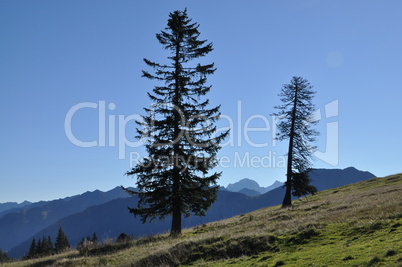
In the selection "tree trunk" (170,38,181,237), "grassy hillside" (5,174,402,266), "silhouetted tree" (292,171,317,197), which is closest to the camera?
"grassy hillside" (5,174,402,266)

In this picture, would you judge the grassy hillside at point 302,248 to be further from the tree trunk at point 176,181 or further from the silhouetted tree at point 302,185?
the silhouetted tree at point 302,185

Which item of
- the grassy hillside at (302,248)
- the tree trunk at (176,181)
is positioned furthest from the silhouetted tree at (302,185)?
the grassy hillside at (302,248)

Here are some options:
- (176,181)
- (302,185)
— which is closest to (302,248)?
(176,181)

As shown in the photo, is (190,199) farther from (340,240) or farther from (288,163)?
(288,163)

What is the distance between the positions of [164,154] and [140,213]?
4.20m

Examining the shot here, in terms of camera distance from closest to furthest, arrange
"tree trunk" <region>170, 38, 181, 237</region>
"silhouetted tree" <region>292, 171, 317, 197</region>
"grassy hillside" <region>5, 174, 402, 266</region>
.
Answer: "grassy hillside" <region>5, 174, 402, 266</region> < "tree trunk" <region>170, 38, 181, 237</region> < "silhouetted tree" <region>292, 171, 317, 197</region>

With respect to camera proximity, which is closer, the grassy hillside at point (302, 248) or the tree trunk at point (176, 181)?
the grassy hillside at point (302, 248)

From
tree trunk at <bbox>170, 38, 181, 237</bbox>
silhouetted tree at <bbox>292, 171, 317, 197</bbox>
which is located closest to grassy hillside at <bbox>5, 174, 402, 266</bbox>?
tree trunk at <bbox>170, 38, 181, 237</bbox>

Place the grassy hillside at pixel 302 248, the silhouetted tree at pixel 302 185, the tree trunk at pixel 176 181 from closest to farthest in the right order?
1. the grassy hillside at pixel 302 248
2. the tree trunk at pixel 176 181
3. the silhouetted tree at pixel 302 185

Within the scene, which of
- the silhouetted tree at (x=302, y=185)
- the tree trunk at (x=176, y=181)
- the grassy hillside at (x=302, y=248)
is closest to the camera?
the grassy hillside at (x=302, y=248)

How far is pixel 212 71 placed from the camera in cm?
2292

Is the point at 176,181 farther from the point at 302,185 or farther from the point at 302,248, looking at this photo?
the point at 302,185

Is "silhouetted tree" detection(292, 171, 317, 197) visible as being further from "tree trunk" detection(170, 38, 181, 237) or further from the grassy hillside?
the grassy hillside

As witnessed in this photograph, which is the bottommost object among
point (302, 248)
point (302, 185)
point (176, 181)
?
point (302, 185)
